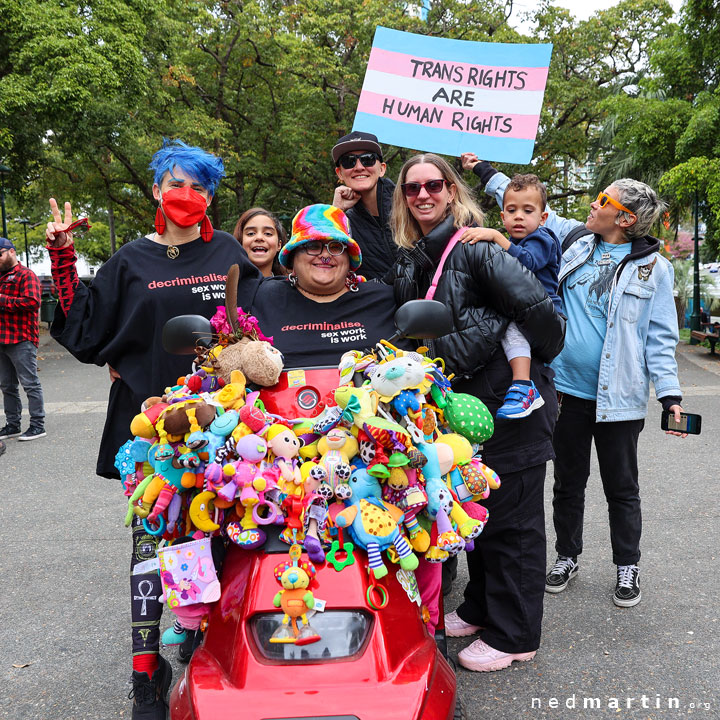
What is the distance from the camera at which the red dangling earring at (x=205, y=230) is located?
316 centimetres

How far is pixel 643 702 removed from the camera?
292 centimetres

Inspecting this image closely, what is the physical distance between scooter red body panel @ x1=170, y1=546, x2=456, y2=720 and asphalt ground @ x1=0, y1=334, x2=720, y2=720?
1.22 meters

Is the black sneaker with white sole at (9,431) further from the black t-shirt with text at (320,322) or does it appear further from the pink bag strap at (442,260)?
the pink bag strap at (442,260)

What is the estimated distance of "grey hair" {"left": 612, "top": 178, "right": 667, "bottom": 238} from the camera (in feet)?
12.0

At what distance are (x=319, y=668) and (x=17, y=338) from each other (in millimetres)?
7008

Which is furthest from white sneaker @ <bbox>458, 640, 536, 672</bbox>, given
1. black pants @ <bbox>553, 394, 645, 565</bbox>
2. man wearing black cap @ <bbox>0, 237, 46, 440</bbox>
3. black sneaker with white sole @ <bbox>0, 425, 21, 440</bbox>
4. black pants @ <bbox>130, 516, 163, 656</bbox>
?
black sneaker with white sole @ <bbox>0, 425, 21, 440</bbox>

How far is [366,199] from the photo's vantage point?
394 centimetres

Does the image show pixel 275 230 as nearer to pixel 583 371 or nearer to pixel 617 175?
pixel 583 371

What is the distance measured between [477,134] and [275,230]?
1510mm

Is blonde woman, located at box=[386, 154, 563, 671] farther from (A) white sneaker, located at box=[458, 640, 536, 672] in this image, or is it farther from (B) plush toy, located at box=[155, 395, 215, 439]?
(B) plush toy, located at box=[155, 395, 215, 439]

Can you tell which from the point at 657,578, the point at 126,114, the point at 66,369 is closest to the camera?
the point at 657,578

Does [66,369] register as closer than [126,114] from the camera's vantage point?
Yes

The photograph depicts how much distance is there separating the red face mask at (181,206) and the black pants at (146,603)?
1256mm

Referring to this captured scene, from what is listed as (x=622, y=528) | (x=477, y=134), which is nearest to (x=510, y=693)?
(x=622, y=528)
